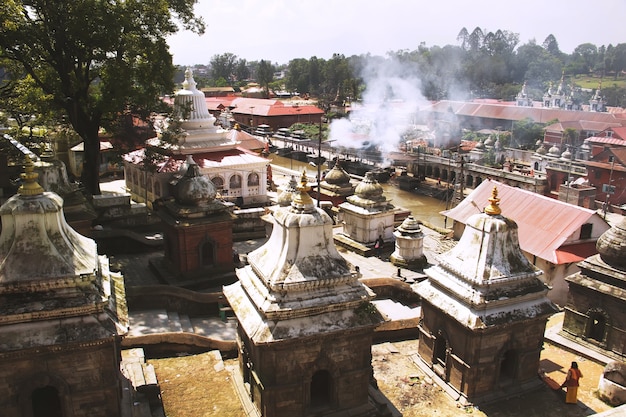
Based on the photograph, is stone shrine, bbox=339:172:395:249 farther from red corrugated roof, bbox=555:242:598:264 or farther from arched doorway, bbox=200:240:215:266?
arched doorway, bbox=200:240:215:266

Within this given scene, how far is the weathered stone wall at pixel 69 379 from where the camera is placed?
27.8 feet

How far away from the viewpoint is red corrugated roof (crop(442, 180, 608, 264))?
20.7m

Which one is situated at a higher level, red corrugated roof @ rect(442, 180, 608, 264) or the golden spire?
the golden spire

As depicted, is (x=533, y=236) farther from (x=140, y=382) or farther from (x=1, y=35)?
(x=1, y=35)

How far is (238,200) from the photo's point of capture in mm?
30422

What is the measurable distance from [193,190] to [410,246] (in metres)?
9.64

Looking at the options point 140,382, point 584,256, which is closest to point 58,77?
point 140,382

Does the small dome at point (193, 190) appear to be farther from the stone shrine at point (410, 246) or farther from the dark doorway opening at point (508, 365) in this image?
the dark doorway opening at point (508, 365)

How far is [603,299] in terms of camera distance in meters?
13.9

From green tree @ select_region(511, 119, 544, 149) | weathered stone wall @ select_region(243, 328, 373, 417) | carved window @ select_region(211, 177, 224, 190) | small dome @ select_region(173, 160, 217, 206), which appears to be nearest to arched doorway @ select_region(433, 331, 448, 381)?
weathered stone wall @ select_region(243, 328, 373, 417)

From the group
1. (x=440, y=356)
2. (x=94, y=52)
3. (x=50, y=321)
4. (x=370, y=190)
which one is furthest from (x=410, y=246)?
(x=50, y=321)

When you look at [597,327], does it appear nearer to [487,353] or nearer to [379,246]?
[487,353]

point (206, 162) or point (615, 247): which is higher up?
point (615, 247)

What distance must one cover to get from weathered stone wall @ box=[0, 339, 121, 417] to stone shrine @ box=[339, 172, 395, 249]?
16308mm
